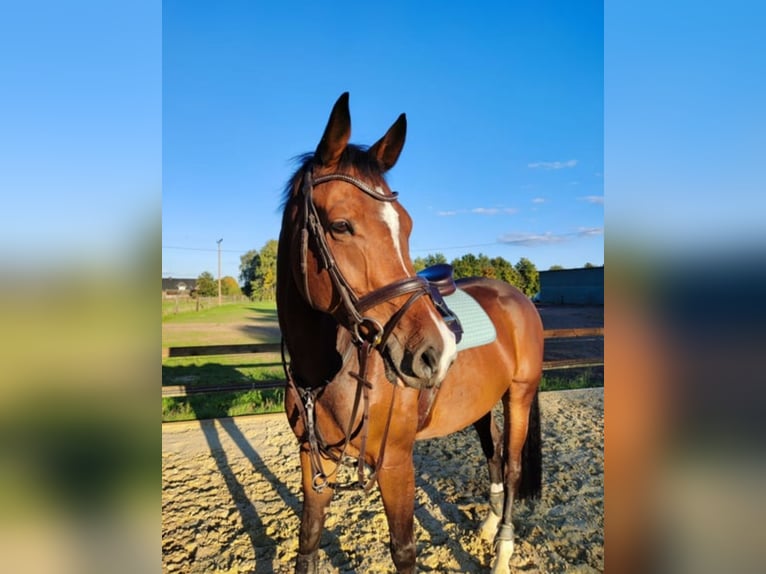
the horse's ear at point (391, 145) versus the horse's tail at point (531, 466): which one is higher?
the horse's ear at point (391, 145)

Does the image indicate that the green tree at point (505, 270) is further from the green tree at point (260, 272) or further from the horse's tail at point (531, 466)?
the horse's tail at point (531, 466)

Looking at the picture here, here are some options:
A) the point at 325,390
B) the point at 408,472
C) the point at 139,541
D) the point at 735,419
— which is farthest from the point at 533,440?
the point at 139,541

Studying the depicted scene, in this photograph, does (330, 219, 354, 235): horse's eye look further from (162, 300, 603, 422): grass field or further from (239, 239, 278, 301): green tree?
(239, 239, 278, 301): green tree

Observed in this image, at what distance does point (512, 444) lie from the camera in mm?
3211

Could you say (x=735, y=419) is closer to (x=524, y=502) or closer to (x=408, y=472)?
(x=408, y=472)

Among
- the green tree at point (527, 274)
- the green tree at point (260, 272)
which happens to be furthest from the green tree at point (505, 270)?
the green tree at point (260, 272)

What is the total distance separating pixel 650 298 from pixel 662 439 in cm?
27

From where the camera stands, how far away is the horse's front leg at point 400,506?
2.05m

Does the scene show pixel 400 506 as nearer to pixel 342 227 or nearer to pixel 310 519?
pixel 310 519

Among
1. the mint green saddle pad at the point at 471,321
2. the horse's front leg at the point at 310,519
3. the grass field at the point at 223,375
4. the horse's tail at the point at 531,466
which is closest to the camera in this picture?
the horse's front leg at the point at 310,519

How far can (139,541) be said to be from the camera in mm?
721

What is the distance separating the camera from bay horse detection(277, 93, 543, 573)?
1.52 metres

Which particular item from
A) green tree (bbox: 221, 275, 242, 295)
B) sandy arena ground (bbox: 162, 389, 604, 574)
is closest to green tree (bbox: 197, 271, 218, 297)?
green tree (bbox: 221, 275, 242, 295)

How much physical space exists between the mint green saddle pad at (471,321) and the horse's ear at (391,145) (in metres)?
1.24
